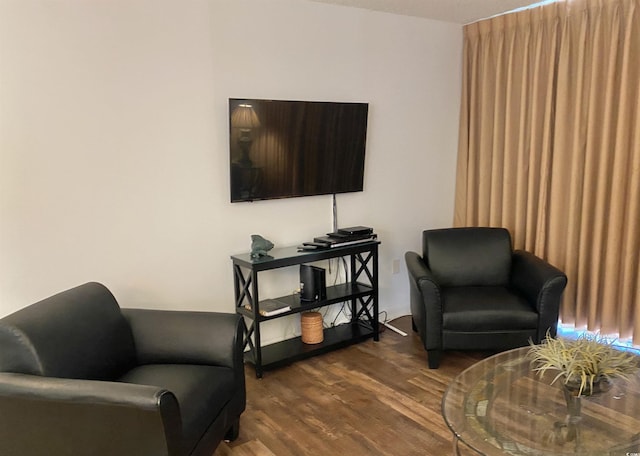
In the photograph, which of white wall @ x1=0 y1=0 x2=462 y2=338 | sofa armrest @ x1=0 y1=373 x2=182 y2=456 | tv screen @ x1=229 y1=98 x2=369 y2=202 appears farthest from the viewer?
tv screen @ x1=229 y1=98 x2=369 y2=202

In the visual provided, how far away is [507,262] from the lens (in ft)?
12.1

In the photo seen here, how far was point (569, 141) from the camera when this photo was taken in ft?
11.9

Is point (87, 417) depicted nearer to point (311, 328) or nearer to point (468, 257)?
point (311, 328)

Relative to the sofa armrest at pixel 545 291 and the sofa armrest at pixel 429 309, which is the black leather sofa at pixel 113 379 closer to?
the sofa armrest at pixel 429 309

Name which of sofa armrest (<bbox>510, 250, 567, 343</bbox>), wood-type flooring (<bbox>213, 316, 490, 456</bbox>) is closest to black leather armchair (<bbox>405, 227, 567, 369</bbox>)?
sofa armrest (<bbox>510, 250, 567, 343</bbox>)

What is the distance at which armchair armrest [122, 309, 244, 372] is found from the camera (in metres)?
2.38

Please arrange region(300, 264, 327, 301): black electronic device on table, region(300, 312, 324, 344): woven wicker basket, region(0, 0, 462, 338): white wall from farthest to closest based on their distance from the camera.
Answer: region(300, 312, 324, 344): woven wicker basket
region(300, 264, 327, 301): black electronic device on table
region(0, 0, 462, 338): white wall

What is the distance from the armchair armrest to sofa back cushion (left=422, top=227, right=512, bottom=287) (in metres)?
1.77

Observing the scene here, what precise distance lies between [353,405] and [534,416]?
1088 millimetres

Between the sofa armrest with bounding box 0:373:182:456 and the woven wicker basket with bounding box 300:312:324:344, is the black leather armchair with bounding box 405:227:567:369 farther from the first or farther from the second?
the sofa armrest with bounding box 0:373:182:456

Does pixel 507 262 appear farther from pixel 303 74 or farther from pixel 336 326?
pixel 303 74

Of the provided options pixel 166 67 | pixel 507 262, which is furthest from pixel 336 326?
pixel 166 67

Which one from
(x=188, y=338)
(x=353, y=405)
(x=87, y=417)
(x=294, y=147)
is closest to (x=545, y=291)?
(x=353, y=405)

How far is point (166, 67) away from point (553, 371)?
2678 mm
